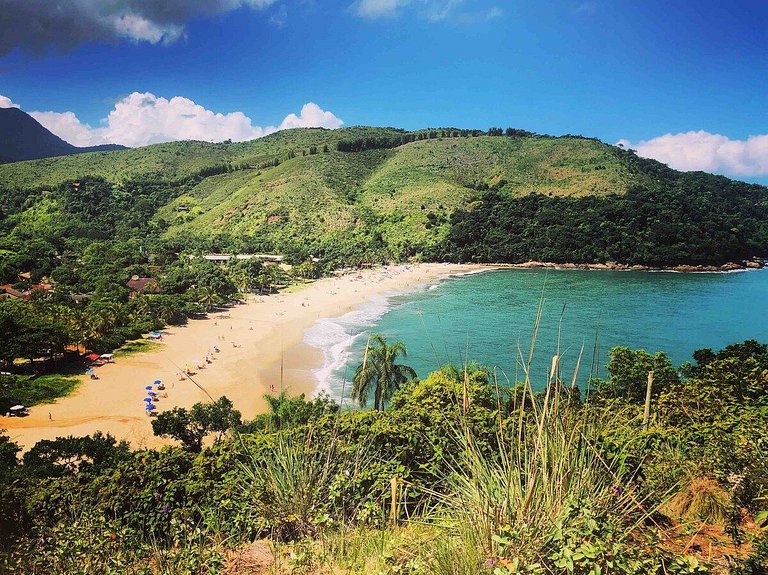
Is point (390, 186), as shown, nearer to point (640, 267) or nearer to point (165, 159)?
point (640, 267)

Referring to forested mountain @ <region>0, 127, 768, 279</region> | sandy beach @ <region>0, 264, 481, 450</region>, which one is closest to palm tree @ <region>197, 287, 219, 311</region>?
sandy beach @ <region>0, 264, 481, 450</region>

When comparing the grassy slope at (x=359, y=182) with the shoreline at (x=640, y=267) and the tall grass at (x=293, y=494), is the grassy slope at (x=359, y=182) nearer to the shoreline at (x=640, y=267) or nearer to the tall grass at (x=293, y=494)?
the shoreline at (x=640, y=267)

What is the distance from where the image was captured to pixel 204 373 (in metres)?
28.5

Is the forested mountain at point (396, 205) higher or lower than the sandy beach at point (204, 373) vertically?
higher

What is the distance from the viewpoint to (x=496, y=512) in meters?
2.61

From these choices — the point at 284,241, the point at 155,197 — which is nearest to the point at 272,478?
the point at 284,241

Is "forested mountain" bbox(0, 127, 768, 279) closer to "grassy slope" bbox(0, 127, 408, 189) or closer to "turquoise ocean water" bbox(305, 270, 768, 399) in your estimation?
"grassy slope" bbox(0, 127, 408, 189)

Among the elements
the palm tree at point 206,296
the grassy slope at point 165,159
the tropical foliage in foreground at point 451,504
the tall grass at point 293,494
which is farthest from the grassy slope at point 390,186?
the tall grass at point 293,494

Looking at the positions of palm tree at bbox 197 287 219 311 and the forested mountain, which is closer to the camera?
palm tree at bbox 197 287 219 311

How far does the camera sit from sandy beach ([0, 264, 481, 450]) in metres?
20.3

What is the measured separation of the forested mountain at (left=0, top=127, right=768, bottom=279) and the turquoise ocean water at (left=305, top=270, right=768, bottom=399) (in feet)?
52.6

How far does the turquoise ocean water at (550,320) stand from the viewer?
3183cm

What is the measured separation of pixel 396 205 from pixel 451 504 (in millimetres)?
99909

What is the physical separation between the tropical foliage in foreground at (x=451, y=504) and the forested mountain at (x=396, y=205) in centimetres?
5570
